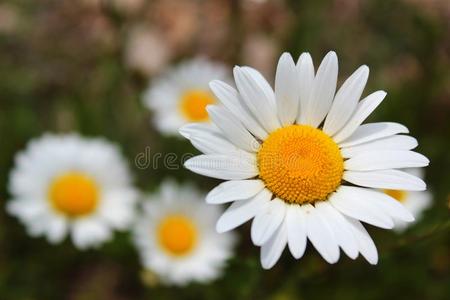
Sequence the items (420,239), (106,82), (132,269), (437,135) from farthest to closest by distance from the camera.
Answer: (437,135), (106,82), (132,269), (420,239)

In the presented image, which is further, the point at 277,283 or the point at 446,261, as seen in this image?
the point at 446,261

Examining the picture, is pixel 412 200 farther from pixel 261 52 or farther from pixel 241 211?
Result: pixel 261 52

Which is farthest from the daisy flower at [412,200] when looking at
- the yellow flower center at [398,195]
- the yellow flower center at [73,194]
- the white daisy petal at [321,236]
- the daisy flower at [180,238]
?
the yellow flower center at [73,194]

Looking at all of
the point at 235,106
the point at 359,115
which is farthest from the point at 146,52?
the point at 359,115

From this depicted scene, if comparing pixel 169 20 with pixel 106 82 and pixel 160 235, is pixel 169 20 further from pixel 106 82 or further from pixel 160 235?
pixel 160 235

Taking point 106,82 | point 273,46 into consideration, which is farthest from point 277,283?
point 273,46

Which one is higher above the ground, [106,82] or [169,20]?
[169,20]

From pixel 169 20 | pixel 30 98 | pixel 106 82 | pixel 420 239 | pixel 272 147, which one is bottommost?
pixel 420 239
